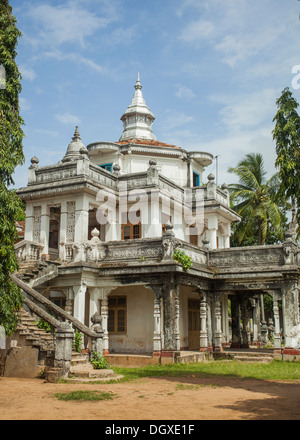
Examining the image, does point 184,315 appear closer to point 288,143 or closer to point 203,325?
point 203,325

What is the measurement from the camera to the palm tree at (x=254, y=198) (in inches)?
1183

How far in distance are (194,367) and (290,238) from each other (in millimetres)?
6172

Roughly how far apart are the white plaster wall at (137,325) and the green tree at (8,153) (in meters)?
7.91

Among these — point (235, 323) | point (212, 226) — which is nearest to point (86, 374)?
point (235, 323)

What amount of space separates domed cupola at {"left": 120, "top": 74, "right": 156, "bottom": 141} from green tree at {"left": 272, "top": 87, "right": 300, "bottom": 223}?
1454 cm

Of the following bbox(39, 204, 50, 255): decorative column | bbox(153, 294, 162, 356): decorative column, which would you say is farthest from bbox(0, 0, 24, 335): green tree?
bbox(39, 204, 50, 255): decorative column

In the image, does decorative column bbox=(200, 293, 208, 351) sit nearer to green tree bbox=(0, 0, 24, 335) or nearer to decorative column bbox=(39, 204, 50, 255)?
decorative column bbox=(39, 204, 50, 255)

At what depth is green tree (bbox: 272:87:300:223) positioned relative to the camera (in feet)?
44.6

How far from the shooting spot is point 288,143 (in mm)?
13922

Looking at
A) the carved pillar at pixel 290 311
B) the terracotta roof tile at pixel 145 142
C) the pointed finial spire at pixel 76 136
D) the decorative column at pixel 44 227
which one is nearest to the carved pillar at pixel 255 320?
the carved pillar at pixel 290 311

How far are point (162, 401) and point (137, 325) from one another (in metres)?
9.60

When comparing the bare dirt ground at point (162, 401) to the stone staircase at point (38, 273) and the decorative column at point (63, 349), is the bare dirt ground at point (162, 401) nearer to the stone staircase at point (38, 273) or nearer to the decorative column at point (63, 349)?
the decorative column at point (63, 349)

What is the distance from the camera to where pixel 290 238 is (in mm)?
18156
